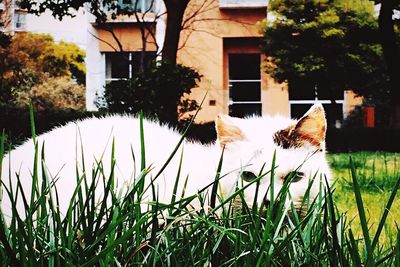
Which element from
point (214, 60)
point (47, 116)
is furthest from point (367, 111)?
point (47, 116)

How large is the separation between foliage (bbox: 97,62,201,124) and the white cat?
1.66 m

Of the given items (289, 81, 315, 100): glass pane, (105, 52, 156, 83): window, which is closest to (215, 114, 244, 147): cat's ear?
(289, 81, 315, 100): glass pane

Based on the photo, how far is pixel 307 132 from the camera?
0.77m

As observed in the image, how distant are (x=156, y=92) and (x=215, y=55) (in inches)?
19.3

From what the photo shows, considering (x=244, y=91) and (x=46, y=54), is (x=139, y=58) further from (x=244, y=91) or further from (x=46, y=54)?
(x=244, y=91)

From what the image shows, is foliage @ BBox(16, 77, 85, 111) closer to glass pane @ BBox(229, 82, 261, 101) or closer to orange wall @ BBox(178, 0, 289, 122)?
orange wall @ BBox(178, 0, 289, 122)

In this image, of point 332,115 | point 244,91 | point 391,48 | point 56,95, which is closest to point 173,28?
point 244,91

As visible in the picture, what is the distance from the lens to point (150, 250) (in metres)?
0.53

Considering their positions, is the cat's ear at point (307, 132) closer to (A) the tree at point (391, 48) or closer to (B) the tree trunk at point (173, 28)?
(B) the tree trunk at point (173, 28)

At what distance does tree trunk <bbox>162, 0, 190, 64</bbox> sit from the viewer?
2807mm

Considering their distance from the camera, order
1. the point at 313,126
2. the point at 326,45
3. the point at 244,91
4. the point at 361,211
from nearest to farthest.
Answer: the point at 361,211, the point at 313,126, the point at 244,91, the point at 326,45

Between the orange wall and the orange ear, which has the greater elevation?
the orange wall

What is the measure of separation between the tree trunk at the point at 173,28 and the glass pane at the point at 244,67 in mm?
252

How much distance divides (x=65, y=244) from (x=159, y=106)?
2.15 meters
